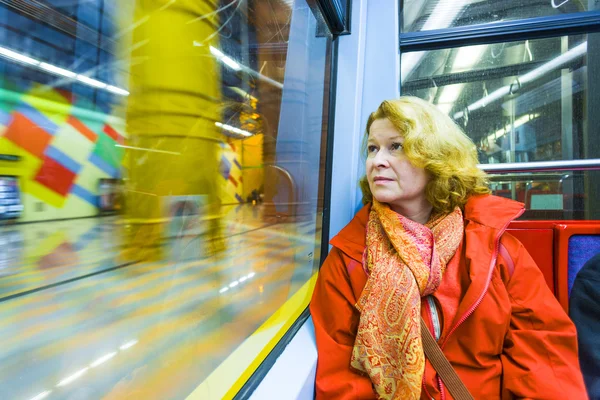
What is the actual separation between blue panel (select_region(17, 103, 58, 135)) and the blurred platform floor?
0.22 m

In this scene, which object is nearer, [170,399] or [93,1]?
[93,1]

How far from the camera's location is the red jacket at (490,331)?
3.59 ft

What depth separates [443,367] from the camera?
1131 millimetres

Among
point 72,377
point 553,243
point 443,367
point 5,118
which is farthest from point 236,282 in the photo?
point 553,243

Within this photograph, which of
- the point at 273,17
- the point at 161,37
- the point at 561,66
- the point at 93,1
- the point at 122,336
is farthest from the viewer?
the point at 561,66

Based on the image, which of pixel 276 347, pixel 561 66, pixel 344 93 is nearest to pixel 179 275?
pixel 276 347

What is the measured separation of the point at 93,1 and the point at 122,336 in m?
1.08

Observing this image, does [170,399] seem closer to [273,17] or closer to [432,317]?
[432,317]

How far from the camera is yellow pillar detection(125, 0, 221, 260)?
95 cm

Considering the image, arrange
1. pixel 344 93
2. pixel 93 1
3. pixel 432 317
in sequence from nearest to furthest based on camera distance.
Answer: pixel 93 1 → pixel 432 317 → pixel 344 93

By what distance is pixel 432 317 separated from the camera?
120cm

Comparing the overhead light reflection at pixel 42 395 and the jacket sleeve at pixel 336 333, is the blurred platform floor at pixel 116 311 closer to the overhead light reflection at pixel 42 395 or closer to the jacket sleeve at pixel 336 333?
the overhead light reflection at pixel 42 395

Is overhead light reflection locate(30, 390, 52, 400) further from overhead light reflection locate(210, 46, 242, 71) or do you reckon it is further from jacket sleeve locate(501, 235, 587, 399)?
jacket sleeve locate(501, 235, 587, 399)

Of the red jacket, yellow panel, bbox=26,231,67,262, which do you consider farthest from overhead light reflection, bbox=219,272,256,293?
yellow panel, bbox=26,231,67,262
